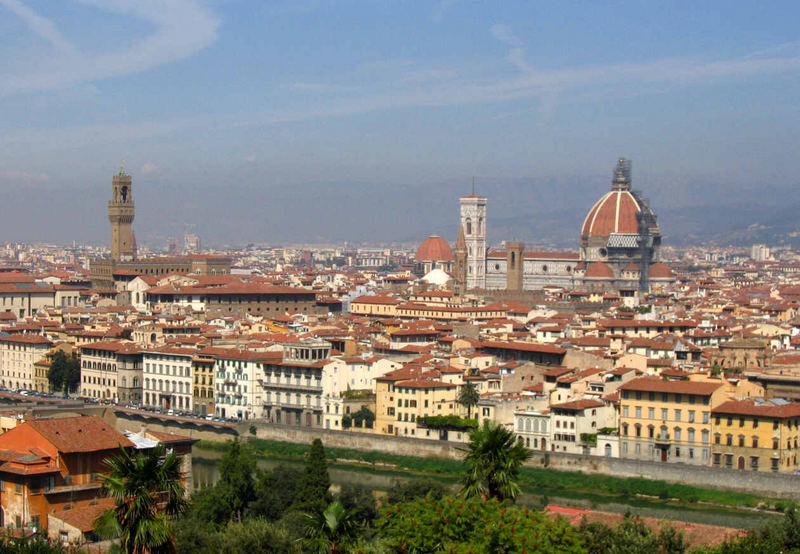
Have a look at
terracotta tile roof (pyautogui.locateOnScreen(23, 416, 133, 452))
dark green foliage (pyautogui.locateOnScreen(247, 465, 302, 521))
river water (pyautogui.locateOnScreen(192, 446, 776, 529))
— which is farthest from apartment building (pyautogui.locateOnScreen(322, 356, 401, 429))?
terracotta tile roof (pyautogui.locateOnScreen(23, 416, 133, 452))

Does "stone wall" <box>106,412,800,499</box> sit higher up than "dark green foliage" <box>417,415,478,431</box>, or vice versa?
"dark green foliage" <box>417,415,478,431</box>

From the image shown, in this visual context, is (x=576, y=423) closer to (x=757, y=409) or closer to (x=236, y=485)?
(x=757, y=409)

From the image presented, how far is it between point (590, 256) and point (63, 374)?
62.7 m

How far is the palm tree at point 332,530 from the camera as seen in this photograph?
19.0 metres

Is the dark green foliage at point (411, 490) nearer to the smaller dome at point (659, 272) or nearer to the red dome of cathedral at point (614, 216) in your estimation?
the smaller dome at point (659, 272)

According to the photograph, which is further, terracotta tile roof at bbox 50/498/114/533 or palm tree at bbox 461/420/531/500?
terracotta tile roof at bbox 50/498/114/533

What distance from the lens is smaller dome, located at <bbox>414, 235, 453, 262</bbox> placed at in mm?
124250

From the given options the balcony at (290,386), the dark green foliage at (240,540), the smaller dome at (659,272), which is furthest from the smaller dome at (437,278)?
the dark green foliage at (240,540)

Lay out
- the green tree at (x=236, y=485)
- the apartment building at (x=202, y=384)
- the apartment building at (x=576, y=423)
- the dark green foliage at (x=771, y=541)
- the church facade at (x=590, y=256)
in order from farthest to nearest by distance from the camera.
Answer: the church facade at (x=590, y=256)
the apartment building at (x=202, y=384)
the apartment building at (x=576, y=423)
the green tree at (x=236, y=485)
the dark green foliage at (x=771, y=541)

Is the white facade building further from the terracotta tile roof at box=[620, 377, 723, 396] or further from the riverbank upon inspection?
the terracotta tile roof at box=[620, 377, 723, 396]

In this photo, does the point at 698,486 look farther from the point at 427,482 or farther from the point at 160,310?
the point at 160,310

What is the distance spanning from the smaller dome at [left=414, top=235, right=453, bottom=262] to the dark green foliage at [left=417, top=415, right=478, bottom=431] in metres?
79.6

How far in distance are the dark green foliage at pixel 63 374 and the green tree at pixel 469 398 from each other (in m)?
19.6

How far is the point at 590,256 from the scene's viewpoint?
11344cm
